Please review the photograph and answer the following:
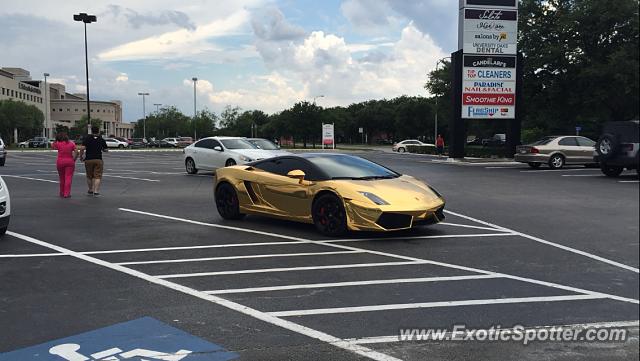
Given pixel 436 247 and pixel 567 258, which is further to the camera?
pixel 436 247

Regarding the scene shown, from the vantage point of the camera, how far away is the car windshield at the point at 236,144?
20719 mm

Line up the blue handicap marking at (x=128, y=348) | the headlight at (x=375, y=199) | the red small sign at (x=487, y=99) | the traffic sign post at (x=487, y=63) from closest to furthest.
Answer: the blue handicap marking at (x=128, y=348), the headlight at (x=375, y=199), the traffic sign post at (x=487, y=63), the red small sign at (x=487, y=99)

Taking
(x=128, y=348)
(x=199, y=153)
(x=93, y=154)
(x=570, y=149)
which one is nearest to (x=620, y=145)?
(x=128, y=348)

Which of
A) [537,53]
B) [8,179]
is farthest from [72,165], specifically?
Answer: [537,53]

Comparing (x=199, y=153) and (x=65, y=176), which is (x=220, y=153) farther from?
(x=65, y=176)

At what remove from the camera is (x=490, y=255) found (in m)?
7.16

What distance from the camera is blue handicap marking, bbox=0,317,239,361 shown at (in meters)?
4.01

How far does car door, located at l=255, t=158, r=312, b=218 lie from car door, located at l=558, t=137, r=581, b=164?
1365 centimetres

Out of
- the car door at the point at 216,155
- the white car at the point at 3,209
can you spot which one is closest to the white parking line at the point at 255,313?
the white car at the point at 3,209

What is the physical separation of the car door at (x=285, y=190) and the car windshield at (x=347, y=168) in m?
0.28

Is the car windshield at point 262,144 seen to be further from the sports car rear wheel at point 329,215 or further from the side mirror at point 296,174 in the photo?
the sports car rear wheel at point 329,215

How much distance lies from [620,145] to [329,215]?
5930 mm

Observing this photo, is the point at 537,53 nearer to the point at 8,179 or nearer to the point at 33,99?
the point at 8,179

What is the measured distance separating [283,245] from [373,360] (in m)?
4.13
